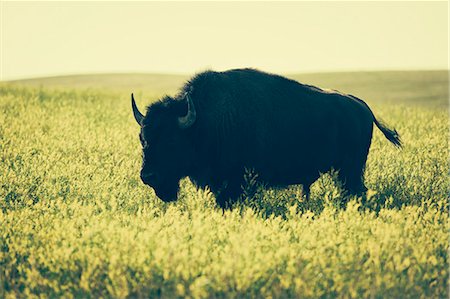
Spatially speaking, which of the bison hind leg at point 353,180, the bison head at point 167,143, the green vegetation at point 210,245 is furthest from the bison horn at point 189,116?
the bison hind leg at point 353,180

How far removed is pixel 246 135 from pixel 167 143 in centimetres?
107

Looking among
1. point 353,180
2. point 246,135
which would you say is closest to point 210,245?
point 246,135

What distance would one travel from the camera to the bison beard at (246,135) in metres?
6.85

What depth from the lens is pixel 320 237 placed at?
202 inches

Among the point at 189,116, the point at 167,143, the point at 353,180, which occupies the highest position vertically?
the point at 189,116

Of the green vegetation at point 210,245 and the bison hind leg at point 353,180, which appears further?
the bison hind leg at point 353,180

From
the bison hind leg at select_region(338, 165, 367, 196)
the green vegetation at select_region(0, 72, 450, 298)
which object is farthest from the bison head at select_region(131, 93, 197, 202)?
the bison hind leg at select_region(338, 165, 367, 196)

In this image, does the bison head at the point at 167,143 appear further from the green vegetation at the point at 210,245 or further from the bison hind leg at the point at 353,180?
the bison hind leg at the point at 353,180

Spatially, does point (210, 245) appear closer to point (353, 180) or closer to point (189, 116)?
point (189, 116)

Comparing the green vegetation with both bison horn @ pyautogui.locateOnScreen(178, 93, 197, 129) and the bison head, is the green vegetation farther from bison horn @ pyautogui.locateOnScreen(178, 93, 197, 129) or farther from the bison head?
bison horn @ pyautogui.locateOnScreen(178, 93, 197, 129)

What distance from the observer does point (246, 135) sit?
724 centimetres

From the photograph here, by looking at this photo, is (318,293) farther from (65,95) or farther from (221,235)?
(65,95)

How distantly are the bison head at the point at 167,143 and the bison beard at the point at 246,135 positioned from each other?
0.04 ft

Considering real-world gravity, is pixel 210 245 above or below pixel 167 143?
below
